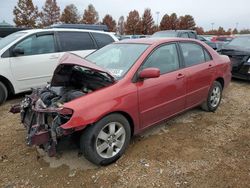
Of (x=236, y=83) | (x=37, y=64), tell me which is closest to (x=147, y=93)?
(x=37, y=64)

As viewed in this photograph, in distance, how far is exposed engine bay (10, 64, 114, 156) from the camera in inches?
114

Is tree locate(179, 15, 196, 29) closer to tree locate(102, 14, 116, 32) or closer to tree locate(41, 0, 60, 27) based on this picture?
tree locate(102, 14, 116, 32)

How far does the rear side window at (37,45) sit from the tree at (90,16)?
36983mm

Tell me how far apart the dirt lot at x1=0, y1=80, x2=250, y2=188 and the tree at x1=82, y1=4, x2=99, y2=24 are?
39569 millimetres

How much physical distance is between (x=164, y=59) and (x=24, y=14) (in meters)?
35.9

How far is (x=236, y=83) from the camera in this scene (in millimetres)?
7852

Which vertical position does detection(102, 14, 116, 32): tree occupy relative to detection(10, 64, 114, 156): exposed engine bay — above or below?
above

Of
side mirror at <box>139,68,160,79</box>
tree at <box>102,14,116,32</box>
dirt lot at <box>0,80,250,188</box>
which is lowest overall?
dirt lot at <box>0,80,250,188</box>

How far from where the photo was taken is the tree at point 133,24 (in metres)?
44.5

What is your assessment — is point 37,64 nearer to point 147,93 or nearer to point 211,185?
point 147,93

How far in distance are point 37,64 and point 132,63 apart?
10.3 feet

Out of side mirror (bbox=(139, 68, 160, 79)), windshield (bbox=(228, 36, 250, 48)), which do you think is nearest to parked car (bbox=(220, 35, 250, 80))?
windshield (bbox=(228, 36, 250, 48))

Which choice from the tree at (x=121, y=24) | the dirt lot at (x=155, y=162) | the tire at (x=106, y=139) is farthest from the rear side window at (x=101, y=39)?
the tree at (x=121, y=24)

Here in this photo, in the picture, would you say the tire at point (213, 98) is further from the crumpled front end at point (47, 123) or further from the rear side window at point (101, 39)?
the rear side window at point (101, 39)
